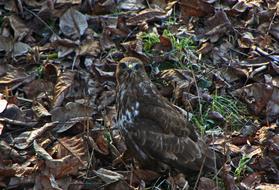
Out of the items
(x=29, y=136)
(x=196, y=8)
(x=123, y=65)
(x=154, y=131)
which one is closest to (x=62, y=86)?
(x=29, y=136)

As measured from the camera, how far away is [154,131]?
5301mm

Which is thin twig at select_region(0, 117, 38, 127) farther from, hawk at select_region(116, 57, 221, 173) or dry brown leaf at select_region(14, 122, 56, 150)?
hawk at select_region(116, 57, 221, 173)

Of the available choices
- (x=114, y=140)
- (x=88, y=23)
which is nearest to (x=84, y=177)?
(x=114, y=140)

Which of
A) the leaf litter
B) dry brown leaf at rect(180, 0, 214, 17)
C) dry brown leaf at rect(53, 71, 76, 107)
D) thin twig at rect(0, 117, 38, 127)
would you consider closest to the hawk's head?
the leaf litter

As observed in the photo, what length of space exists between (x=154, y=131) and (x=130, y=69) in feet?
1.46

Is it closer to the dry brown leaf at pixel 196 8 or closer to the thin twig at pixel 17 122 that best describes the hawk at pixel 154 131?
the thin twig at pixel 17 122

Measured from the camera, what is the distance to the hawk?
208 inches

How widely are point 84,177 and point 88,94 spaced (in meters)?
0.92

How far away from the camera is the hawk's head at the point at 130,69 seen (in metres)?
5.34

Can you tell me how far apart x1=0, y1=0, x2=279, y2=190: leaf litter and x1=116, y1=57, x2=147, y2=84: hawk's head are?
396mm

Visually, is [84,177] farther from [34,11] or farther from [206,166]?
[34,11]

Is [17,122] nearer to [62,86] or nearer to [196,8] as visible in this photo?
[62,86]

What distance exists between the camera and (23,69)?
6094 mm

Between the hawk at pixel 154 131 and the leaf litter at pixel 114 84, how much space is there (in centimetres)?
11
